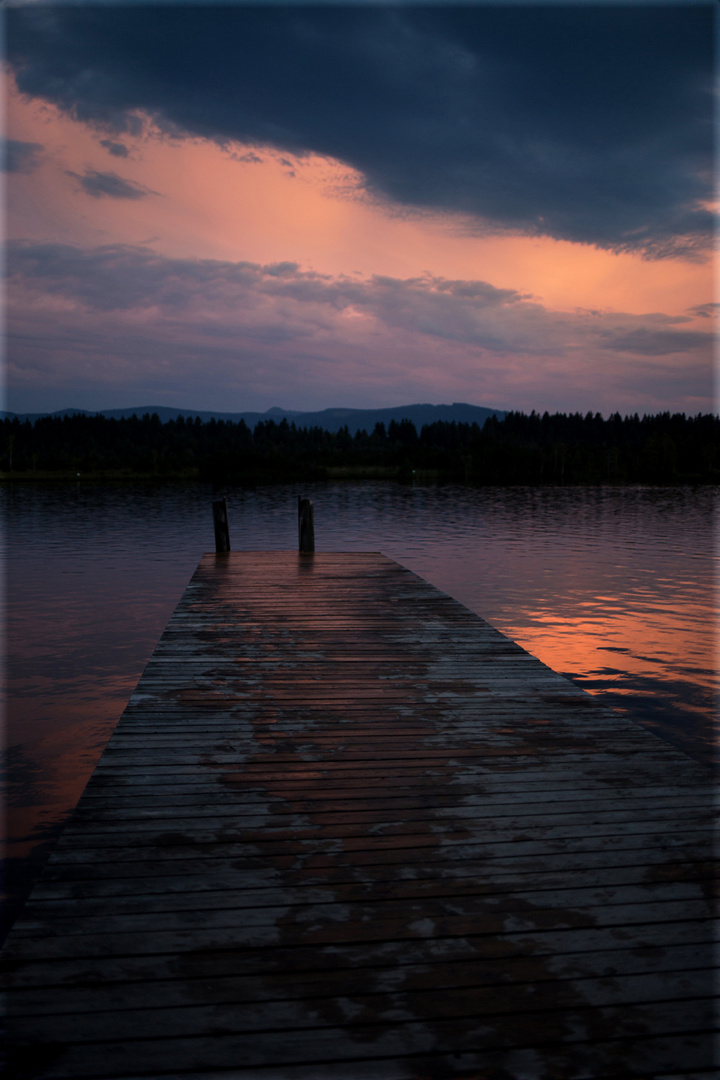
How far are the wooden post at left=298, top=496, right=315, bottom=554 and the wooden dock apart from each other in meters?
9.60

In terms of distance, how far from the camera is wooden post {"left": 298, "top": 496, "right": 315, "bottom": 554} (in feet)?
50.0

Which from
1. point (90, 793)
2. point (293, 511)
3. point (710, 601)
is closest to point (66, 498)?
point (293, 511)

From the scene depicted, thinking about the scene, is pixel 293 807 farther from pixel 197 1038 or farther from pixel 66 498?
pixel 66 498

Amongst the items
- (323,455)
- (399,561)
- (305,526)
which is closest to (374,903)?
(305,526)

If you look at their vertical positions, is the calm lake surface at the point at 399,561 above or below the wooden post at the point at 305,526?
below

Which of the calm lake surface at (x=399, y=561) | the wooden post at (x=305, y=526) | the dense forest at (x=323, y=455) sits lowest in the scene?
the calm lake surface at (x=399, y=561)

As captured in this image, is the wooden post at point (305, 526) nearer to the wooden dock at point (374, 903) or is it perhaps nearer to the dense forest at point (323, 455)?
the wooden dock at point (374, 903)

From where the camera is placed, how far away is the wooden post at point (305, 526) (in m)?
15.2

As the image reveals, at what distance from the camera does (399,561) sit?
2339 centimetres

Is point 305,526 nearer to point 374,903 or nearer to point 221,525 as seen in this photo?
point 221,525

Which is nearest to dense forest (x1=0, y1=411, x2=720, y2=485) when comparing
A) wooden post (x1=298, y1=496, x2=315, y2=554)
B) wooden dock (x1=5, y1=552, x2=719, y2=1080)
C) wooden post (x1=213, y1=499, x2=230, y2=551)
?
wooden post (x1=213, y1=499, x2=230, y2=551)

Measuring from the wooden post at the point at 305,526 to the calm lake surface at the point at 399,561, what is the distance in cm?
366

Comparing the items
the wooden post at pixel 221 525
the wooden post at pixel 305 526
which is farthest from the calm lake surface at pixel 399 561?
the wooden post at pixel 305 526

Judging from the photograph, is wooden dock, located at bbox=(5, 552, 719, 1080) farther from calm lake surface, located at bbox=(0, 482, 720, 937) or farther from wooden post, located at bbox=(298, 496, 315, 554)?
wooden post, located at bbox=(298, 496, 315, 554)
